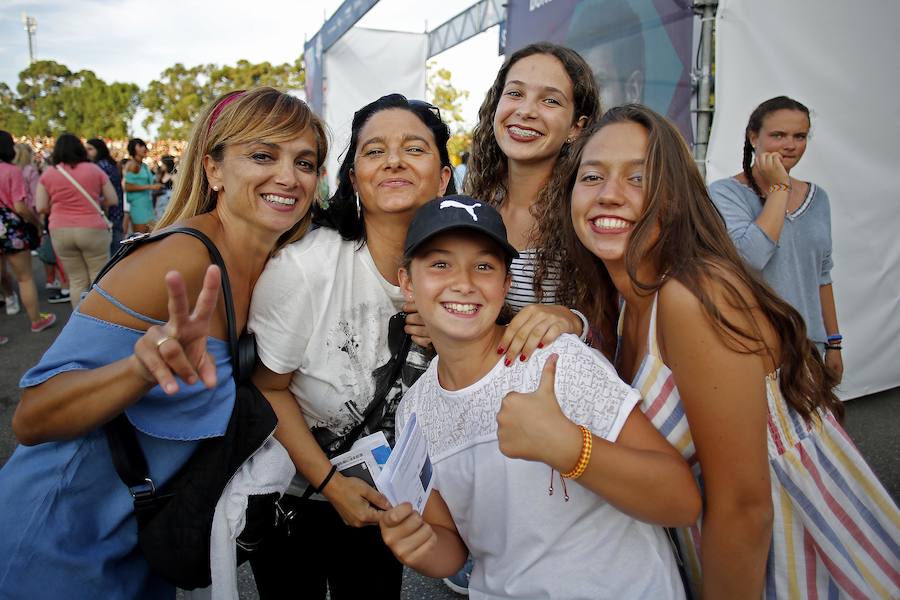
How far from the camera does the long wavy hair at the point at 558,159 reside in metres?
2.07

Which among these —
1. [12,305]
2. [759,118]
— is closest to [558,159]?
[759,118]

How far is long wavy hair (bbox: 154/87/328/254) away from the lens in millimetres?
1680

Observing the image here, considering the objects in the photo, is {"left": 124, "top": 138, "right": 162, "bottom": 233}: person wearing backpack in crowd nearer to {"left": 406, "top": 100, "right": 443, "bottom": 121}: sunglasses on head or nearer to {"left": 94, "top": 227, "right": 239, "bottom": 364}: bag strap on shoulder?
{"left": 406, "top": 100, "right": 443, "bottom": 121}: sunglasses on head

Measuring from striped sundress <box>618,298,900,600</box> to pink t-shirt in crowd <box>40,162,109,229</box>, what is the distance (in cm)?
699

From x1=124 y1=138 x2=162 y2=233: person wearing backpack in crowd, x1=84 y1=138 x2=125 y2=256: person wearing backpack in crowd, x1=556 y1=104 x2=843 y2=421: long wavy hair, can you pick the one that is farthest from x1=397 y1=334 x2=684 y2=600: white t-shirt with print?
x1=124 y1=138 x2=162 y2=233: person wearing backpack in crowd

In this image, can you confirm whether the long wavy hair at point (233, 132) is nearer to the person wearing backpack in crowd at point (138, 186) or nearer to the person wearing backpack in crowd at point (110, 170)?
the person wearing backpack in crowd at point (110, 170)

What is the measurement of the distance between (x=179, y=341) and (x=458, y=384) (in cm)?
70

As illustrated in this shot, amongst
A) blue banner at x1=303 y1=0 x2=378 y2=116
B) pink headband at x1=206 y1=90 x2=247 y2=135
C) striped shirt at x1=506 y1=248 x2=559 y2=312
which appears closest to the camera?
pink headband at x1=206 y1=90 x2=247 y2=135

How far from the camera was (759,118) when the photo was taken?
10.1 ft

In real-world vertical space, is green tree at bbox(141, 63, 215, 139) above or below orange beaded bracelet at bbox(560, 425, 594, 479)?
above

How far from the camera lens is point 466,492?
1463 millimetres

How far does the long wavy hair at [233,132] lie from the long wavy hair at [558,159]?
836mm

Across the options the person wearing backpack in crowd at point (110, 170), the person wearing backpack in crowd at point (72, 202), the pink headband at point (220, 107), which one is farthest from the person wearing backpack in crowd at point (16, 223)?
the pink headband at point (220, 107)

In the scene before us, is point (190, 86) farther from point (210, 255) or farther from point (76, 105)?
point (210, 255)
